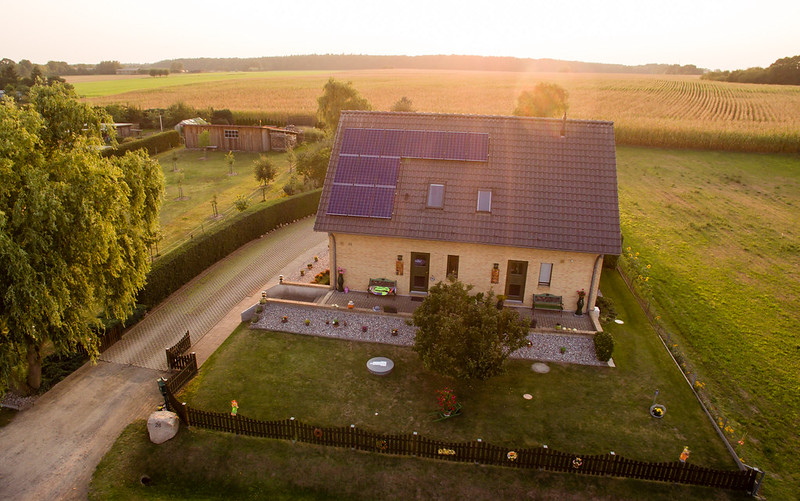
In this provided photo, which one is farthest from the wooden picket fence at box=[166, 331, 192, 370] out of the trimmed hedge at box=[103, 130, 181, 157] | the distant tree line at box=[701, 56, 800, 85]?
the distant tree line at box=[701, 56, 800, 85]

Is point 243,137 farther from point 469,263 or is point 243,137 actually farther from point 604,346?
point 604,346

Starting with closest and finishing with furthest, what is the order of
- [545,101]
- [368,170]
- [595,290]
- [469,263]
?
[595,290]
[469,263]
[368,170]
[545,101]

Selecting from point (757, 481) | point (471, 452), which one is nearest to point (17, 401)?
point (471, 452)

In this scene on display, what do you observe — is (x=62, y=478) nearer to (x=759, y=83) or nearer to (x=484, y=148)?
(x=484, y=148)

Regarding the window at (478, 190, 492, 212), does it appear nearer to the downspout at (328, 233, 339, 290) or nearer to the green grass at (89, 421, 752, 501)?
the downspout at (328, 233, 339, 290)

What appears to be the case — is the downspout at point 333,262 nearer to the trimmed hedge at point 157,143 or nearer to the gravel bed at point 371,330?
the gravel bed at point 371,330

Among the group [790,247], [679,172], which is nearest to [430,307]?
[790,247]

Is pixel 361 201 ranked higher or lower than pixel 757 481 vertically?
higher
